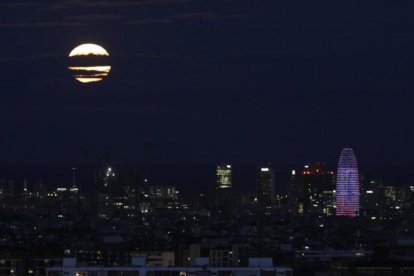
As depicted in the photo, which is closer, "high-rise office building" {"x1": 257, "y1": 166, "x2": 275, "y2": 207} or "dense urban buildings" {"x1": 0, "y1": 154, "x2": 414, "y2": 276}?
"dense urban buildings" {"x1": 0, "y1": 154, "x2": 414, "y2": 276}

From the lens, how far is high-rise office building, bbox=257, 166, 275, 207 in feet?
320

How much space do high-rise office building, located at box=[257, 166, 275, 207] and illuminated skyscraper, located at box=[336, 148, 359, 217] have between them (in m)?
3.27

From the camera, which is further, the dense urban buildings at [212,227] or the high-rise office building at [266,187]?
the high-rise office building at [266,187]

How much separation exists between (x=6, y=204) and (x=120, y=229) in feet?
71.5

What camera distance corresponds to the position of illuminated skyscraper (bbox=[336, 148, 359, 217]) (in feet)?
305

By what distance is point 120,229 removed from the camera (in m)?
71.3

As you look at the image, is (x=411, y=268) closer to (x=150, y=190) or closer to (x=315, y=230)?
(x=315, y=230)

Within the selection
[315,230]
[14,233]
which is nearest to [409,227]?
[315,230]

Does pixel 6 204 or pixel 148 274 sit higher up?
pixel 6 204

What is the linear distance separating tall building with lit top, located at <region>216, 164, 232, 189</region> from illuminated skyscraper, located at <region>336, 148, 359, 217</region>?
17.2 ft

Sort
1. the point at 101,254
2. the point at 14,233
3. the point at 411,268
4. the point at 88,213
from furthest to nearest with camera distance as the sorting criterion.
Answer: the point at 88,213, the point at 14,233, the point at 101,254, the point at 411,268

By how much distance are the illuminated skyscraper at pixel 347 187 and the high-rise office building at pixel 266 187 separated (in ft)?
10.7

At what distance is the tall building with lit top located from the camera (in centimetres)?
9819

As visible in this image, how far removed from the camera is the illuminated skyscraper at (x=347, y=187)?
305ft
